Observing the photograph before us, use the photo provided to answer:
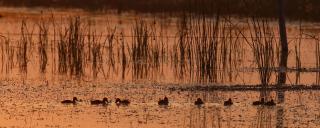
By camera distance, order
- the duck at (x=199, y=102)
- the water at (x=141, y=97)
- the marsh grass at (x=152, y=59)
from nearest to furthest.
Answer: the water at (x=141, y=97)
the duck at (x=199, y=102)
the marsh grass at (x=152, y=59)

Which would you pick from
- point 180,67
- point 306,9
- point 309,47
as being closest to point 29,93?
point 180,67

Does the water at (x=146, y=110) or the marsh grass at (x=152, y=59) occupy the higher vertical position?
the marsh grass at (x=152, y=59)

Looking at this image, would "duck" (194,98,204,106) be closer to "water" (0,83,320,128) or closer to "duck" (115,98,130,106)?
"water" (0,83,320,128)

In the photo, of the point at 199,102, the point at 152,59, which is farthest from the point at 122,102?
the point at 152,59

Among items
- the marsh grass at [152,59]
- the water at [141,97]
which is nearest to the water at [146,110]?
the water at [141,97]

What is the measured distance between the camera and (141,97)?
12.7m

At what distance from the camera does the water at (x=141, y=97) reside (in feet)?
36.2

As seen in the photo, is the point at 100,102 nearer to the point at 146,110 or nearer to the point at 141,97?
the point at 146,110

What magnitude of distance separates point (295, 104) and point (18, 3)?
2261cm

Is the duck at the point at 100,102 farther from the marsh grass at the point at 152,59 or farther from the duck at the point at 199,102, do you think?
the marsh grass at the point at 152,59

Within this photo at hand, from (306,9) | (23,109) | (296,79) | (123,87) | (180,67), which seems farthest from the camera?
(306,9)

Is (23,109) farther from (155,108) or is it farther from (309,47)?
(309,47)

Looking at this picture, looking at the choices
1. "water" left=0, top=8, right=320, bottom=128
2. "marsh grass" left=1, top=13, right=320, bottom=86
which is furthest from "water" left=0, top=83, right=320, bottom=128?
"marsh grass" left=1, top=13, right=320, bottom=86

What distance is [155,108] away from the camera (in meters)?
11.9
